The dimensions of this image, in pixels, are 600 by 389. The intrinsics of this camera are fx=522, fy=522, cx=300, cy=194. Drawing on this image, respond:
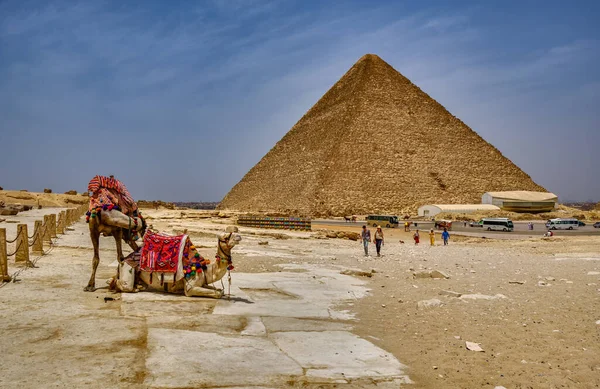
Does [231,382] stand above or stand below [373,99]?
below

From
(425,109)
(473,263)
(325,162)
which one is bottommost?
(473,263)

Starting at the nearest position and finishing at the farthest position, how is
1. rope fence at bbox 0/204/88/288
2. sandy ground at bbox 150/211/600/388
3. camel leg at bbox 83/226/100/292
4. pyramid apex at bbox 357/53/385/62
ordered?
sandy ground at bbox 150/211/600/388
camel leg at bbox 83/226/100/292
rope fence at bbox 0/204/88/288
pyramid apex at bbox 357/53/385/62

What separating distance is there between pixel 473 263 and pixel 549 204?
2300 inches

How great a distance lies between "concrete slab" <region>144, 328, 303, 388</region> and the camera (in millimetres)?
4277

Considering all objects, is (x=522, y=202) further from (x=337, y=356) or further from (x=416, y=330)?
(x=337, y=356)

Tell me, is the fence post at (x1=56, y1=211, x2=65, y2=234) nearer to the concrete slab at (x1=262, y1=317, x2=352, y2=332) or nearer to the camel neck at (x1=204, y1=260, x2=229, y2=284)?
the camel neck at (x1=204, y1=260, x2=229, y2=284)

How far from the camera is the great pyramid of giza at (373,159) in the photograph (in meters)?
77.2

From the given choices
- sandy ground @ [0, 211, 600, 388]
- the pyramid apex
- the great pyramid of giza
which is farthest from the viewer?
the pyramid apex

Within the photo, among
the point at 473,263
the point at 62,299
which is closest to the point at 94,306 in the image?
the point at 62,299

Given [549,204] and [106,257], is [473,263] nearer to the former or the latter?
[106,257]

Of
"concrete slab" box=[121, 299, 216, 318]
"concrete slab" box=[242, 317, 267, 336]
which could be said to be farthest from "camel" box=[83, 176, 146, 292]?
"concrete slab" box=[242, 317, 267, 336]

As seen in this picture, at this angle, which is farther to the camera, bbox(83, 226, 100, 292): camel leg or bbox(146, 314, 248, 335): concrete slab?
bbox(83, 226, 100, 292): camel leg

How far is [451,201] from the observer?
261ft

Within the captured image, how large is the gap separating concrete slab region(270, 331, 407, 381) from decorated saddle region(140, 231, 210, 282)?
2324mm
